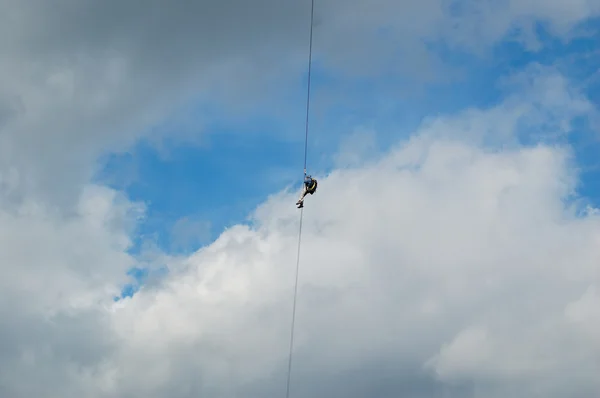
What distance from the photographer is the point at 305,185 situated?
129m
